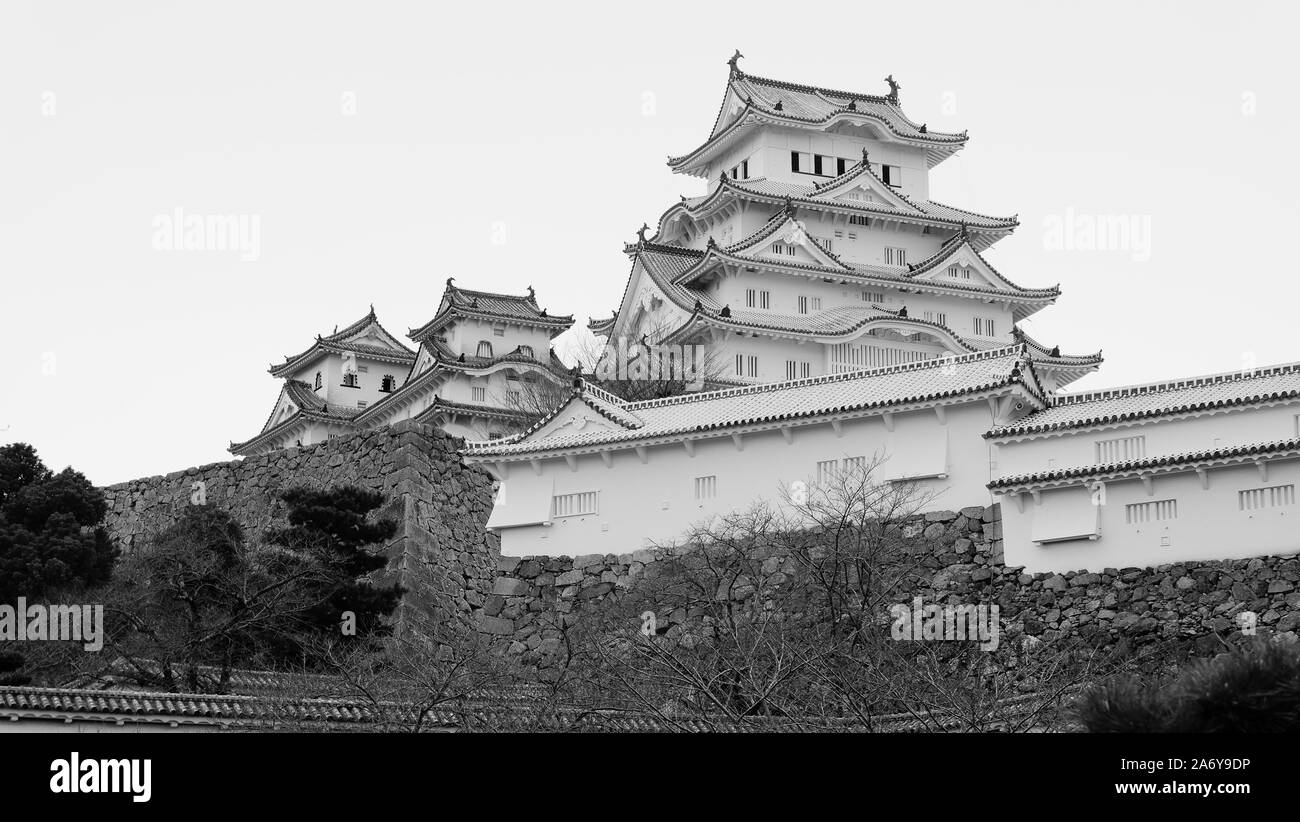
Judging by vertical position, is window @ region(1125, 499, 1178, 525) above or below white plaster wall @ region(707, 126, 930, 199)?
below

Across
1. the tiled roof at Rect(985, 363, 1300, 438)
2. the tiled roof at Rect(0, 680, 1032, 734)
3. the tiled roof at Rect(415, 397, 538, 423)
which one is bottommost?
the tiled roof at Rect(0, 680, 1032, 734)

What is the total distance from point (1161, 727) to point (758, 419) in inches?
723

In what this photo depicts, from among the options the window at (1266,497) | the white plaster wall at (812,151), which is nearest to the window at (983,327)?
the white plaster wall at (812,151)

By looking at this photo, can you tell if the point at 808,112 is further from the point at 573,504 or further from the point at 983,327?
the point at 573,504

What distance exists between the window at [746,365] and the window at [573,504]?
1216cm

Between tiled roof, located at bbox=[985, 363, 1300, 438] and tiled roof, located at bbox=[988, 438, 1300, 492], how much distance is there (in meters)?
0.63

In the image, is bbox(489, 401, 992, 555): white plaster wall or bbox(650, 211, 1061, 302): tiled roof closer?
bbox(489, 401, 992, 555): white plaster wall

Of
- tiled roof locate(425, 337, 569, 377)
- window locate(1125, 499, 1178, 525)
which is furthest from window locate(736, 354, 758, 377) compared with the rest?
window locate(1125, 499, 1178, 525)

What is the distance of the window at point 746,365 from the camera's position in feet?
131

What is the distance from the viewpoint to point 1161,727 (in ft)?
28.3

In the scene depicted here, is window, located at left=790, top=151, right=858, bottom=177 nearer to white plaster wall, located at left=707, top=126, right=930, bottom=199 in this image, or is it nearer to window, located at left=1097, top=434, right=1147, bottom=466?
white plaster wall, located at left=707, top=126, right=930, bottom=199

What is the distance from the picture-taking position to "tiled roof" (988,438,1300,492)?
74.0 feet

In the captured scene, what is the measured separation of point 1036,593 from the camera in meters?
23.9

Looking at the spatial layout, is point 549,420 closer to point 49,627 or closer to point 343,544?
point 343,544
